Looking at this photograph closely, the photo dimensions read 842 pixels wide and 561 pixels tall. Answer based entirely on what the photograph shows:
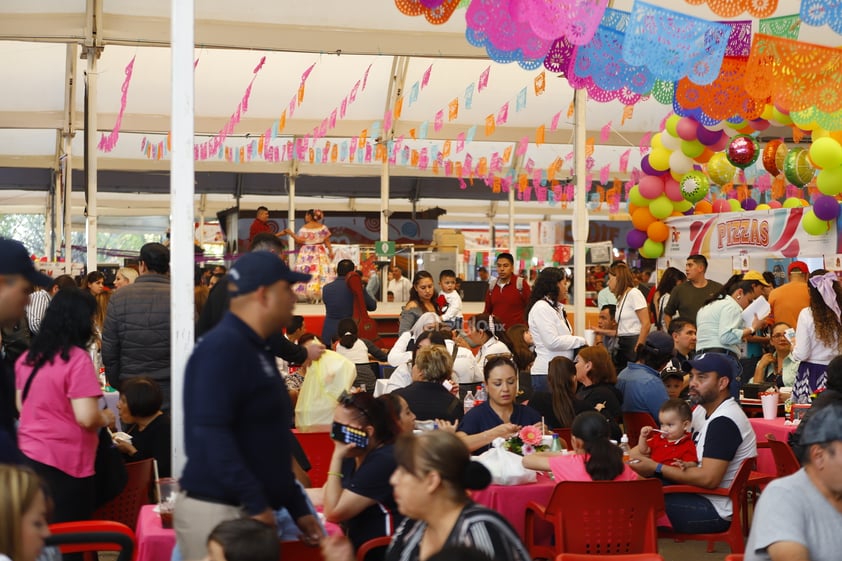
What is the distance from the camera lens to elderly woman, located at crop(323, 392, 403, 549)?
3754mm

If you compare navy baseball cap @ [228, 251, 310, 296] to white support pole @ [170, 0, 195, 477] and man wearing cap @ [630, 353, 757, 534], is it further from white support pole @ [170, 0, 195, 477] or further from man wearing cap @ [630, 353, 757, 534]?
man wearing cap @ [630, 353, 757, 534]

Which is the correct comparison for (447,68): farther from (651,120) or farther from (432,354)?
(432,354)

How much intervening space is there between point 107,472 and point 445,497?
7.02 feet

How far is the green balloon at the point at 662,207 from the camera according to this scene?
527 inches

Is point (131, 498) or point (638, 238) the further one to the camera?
point (638, 238)

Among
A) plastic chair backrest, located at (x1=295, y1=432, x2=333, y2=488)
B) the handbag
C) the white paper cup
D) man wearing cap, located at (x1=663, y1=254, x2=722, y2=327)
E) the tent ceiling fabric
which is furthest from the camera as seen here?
the tent ceiling fabric

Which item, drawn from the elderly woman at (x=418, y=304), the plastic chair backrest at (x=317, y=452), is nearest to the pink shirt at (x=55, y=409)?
the plastic chair backrest at (x=317, y=452)

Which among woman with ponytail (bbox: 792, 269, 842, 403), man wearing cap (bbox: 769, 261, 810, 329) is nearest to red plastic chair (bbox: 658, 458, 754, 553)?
woman with ponytail (bbox: 792, 269, 842, 403)

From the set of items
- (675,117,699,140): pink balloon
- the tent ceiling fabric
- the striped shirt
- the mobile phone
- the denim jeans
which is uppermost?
the tent ceiling fabric

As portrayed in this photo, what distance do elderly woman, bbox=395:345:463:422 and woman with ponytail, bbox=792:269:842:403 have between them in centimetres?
245

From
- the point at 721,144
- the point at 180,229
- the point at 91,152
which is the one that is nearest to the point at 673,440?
the point at 180,229

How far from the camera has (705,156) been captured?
491 inches

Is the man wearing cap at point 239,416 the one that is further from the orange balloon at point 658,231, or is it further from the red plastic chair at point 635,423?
the orange balloon at point 658,231

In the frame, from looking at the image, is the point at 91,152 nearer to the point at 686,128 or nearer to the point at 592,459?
the point at 686,128
